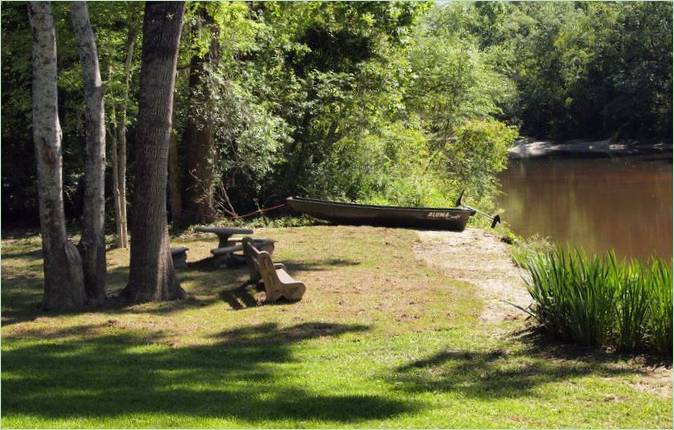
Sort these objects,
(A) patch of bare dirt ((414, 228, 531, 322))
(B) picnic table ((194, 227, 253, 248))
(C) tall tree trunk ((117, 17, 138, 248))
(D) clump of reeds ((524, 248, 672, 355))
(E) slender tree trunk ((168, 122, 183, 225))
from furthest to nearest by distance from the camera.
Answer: (E) slender tree trunk ((168, 122, 183, 225)), (C) tall tree trunk ((117, 17, 138, 248)), (B) picnic table ((194, 227, 253, 248)), (A) patch of bare dirt ((414, 228, 531, 322)), (D) clump of reeds ((524, 248, 672, 355))

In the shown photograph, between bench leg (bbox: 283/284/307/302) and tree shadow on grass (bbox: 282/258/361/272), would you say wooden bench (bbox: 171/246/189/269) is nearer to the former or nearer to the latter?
tree shadow on grass (bbox: 282/258/361/272)

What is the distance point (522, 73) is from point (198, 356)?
69346 millimetres

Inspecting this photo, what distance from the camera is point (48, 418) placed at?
630 centimetres

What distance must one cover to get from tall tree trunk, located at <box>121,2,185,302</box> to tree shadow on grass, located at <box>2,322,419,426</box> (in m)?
1.95

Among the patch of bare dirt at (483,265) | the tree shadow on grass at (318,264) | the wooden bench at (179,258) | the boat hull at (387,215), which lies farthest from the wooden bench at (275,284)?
the boat hull at (387,215)

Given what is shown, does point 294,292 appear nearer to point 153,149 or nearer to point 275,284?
A: point 275,284

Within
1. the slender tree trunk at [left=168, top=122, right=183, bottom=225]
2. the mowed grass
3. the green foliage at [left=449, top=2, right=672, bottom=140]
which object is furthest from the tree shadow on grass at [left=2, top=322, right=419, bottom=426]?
the green foliage at [left=449, top=2, right=672, bottom=140]

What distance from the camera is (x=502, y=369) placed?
831cm

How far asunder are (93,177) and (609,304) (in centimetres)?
679

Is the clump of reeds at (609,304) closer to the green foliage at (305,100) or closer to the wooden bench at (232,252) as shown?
the wooden bench at (232,252)

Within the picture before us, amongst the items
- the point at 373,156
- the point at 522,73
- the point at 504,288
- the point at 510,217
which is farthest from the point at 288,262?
the point at 522,73

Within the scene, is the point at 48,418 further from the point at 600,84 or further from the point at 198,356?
the point at 600,84

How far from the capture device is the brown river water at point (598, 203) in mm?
25875

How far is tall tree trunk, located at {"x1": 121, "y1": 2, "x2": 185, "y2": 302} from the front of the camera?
11820 millimetres
